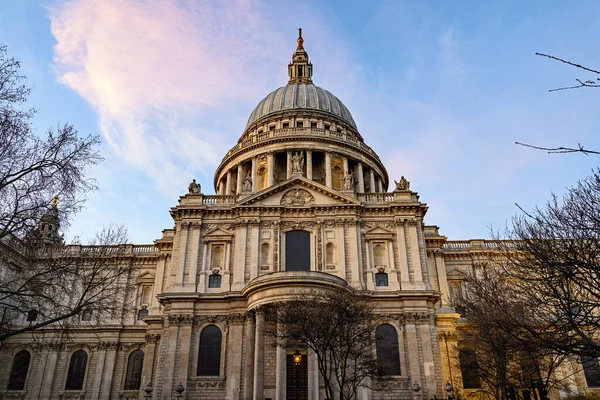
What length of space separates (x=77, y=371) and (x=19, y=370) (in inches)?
184

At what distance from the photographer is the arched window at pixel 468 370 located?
3272 cm

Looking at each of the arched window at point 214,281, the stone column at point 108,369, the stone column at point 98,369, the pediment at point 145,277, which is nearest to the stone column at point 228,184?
the pediment at point 145,277

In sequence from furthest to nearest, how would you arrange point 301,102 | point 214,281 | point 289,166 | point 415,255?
point 301,102
point 289,166
point 214,281
point 415,255

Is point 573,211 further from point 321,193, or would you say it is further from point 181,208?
point 181,208

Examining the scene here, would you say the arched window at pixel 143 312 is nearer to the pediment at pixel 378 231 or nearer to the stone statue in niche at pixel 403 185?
the pediment at pixel 378 231

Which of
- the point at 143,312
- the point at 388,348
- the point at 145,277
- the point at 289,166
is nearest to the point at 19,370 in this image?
the point at 143,312

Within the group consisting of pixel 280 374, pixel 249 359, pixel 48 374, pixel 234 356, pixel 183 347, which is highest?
pixel 183 347

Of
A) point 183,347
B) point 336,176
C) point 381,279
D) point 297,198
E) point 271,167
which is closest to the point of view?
point 183,347

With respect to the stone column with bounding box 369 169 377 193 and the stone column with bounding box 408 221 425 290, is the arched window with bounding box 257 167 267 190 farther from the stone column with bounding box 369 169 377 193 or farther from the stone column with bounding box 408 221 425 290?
the stone column with bounding box 408 221 425 290

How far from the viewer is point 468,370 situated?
35.6 m

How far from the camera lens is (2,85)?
15.1m

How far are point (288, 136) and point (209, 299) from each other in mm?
23074

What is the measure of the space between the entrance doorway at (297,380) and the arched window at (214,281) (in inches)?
311

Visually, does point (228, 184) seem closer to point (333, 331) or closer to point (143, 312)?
point (143, 312)
